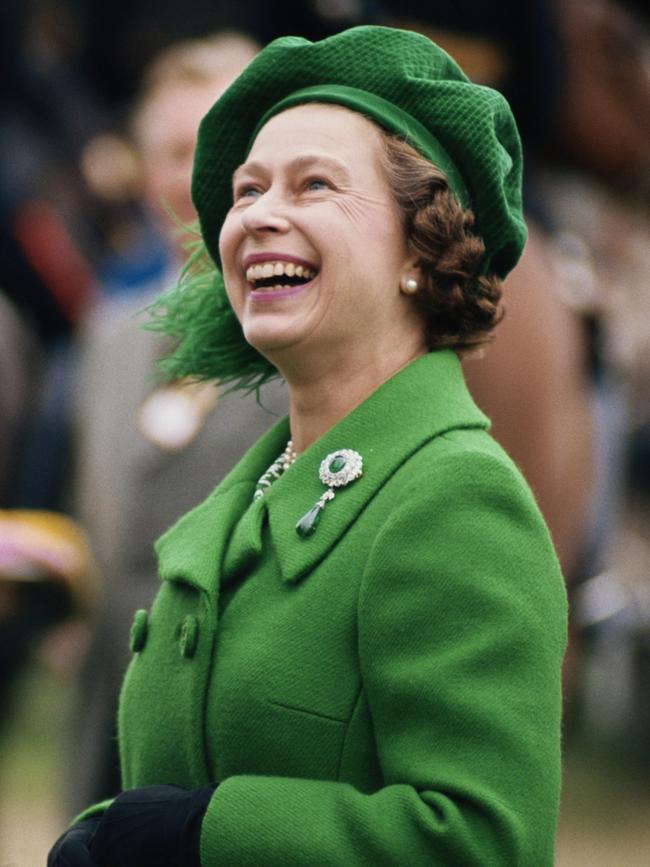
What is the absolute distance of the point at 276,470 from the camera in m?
2.84

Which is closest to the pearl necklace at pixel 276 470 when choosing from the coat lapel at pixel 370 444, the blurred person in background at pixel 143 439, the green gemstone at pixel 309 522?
the coat lapel at pixel 370 444

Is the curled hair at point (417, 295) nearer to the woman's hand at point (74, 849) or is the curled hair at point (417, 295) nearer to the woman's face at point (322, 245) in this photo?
the woman's face at point (322, 245)

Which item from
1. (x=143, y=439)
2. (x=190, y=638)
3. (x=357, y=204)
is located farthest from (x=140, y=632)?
(x=143, y=439)

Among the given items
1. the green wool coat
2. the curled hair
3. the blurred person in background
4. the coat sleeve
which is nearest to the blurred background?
the blurred person in background

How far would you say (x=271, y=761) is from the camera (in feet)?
8.16

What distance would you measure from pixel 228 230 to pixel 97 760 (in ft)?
7.48

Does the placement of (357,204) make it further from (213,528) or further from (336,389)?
(213,528)

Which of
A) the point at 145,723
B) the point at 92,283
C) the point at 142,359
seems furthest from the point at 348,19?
the point at 145,723

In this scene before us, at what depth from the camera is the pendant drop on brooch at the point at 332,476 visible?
8.48 feet

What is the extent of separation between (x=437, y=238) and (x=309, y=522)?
1.39ft

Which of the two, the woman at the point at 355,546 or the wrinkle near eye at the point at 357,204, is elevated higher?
the wrinkle near eye at the point at 357,204

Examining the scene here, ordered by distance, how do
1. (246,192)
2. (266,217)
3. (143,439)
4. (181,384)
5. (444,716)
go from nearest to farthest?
1. (444,716)
2. (266,217)
3. (246,192)
4. (181,384)
5. (143,439)

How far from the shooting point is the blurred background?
4547 millimetres

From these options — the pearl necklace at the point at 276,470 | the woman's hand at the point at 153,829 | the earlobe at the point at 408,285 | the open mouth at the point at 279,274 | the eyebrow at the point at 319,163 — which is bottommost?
the woman's hand at the point at 153,829
